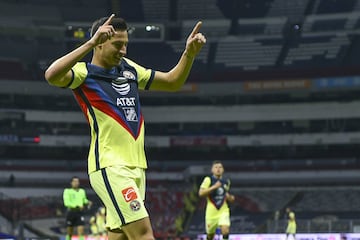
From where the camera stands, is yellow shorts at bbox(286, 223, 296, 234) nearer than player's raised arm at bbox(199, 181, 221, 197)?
No

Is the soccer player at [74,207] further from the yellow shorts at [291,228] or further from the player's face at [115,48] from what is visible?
the yellow shorts at [291,228]

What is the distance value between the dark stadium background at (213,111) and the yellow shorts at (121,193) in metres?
34.9

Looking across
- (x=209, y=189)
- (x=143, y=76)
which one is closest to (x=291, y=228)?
(x=209, y=189)

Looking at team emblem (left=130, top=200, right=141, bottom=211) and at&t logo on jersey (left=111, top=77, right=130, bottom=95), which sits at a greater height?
at&t logo on jersey (left=111, top=77, right=130, bottom=95)

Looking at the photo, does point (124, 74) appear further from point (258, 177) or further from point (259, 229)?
point (258, 177)

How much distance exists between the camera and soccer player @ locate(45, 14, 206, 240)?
454 cm

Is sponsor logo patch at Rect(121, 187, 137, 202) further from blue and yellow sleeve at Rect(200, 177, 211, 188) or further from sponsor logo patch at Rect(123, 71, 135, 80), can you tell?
blue and yellow sleeve at Rect(200, 177, 211, 188)

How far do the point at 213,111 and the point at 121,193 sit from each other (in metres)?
46.9

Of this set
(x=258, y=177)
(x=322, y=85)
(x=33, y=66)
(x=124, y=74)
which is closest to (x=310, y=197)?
(x=258, y=177)

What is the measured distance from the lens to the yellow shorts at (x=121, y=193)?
14.9ft

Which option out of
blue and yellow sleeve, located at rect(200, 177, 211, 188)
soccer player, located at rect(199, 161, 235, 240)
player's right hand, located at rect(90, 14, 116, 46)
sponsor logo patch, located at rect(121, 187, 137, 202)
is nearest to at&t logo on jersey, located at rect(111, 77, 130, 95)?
player's right hand, located at rect(90, 14, 116, 46)

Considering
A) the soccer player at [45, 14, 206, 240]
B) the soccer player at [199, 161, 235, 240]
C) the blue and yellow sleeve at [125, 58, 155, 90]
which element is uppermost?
the soccer player at [199, 161, 235, 240]

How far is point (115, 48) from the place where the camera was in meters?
4.62

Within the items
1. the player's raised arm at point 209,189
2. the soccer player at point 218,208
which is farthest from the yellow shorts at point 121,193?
the soccer player at point 218,208
